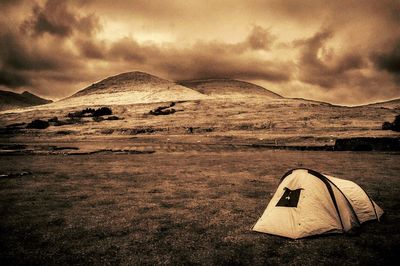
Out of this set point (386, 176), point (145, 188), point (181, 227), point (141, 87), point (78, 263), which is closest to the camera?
point (78, 263)

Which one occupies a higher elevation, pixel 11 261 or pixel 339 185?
pixel 339 185

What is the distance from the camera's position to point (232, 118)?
79.8 meters

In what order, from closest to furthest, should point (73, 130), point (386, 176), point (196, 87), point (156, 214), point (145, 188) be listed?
point (156, 214), point (145, 188), point (386, 176), point (73, 130), point (196, 87)

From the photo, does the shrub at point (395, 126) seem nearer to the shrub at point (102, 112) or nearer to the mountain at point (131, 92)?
the shrub at point (102, 112)

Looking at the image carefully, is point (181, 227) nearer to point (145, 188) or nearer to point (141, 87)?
point (145, 188)

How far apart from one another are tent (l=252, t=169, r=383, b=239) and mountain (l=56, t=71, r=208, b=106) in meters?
123

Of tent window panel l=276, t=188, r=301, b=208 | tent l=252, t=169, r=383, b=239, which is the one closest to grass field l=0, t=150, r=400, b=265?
tent l=252, t=169, r=383, b=239

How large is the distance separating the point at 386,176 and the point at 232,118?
2365 inches

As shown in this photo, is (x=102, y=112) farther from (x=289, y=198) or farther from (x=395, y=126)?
(x=289, y=198)

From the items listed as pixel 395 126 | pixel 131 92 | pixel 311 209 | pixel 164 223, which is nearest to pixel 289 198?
pixel 311 209

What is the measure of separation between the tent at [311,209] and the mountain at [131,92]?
4825 inches

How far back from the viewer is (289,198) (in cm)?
1042

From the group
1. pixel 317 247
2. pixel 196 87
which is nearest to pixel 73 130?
pixel 317 247

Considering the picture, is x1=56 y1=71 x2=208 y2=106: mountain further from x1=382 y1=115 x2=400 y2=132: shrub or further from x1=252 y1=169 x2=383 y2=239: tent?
x1=252 y1=169 x2=383 y2=239: tent
